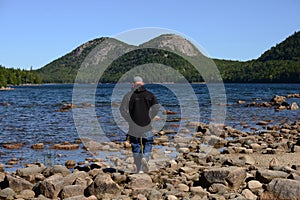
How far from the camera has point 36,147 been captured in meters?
18.5

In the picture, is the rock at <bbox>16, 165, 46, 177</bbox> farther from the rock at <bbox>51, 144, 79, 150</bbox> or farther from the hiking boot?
the rock at <bbox>51, 144, 79, 150</bbox>

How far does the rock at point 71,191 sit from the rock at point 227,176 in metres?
3.12

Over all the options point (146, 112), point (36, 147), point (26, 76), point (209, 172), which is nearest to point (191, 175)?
point (209, 172)

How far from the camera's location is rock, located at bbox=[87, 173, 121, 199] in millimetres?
9680

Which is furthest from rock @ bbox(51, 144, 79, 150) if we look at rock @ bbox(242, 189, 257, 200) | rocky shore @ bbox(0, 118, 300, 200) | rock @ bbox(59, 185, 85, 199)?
rock @ bbox(242, 189, 257, 200)

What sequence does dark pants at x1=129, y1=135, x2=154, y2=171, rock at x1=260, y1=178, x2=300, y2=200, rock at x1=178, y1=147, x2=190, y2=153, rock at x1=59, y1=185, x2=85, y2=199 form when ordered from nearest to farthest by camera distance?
1. rock at x1=260, y1=178, x2=300, y2=200
2. rock at x1=59, y1=185, x2=85, y2=199
3. dark pants at x1=129, y1=135, x2=154, y2=171
4. rock at x1=178, y1=147, x2=190, y2=153

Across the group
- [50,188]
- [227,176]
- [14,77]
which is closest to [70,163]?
[50,188]

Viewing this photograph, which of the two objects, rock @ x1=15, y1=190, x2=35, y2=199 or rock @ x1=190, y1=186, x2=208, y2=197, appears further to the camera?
rock @ x1=15, y1=190, x2=35, y2=199

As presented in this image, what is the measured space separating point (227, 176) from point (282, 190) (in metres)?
1.59

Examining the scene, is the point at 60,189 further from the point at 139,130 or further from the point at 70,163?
the point at 70,163

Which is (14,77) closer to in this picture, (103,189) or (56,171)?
(56,171)

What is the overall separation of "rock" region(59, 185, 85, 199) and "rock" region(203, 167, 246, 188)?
3.12 meters

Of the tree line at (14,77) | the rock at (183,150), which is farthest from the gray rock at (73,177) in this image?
the tree line at (14,77)

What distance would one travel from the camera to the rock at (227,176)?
9930mm
